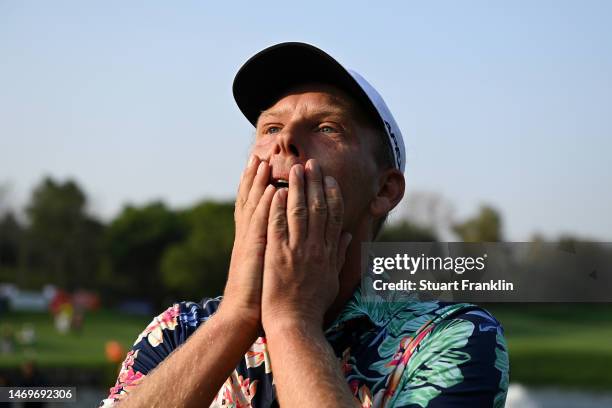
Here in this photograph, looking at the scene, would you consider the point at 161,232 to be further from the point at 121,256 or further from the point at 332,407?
the point at 332,407

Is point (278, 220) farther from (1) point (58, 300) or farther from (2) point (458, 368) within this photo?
(1) point (58, 300)

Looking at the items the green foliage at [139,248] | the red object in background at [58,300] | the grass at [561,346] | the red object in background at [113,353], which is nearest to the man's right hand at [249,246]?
the grass at [561,346]

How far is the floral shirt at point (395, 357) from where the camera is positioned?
Answer: 8.20ft

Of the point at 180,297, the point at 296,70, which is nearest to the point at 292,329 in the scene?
the point at 296,70

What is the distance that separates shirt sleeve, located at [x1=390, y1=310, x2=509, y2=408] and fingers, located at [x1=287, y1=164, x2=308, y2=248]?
503mm

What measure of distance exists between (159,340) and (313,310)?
2.14 ft

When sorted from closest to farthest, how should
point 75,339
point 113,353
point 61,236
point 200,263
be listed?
1. point 113,353
2. point 75,339
3. point 200,263
4. point 61,236

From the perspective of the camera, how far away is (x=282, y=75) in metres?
3.22

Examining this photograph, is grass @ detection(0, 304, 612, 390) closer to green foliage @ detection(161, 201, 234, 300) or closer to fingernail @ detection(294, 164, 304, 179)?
green foliage @ detection(161, 201, 234, 300)

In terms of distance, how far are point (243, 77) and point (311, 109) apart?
1.34ft

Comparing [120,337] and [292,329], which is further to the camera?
[120,337]

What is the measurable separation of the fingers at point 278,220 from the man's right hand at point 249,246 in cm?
3

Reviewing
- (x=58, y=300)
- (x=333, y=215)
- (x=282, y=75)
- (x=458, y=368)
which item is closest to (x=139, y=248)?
(x=58, y=300)

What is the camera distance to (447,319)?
2672mm
